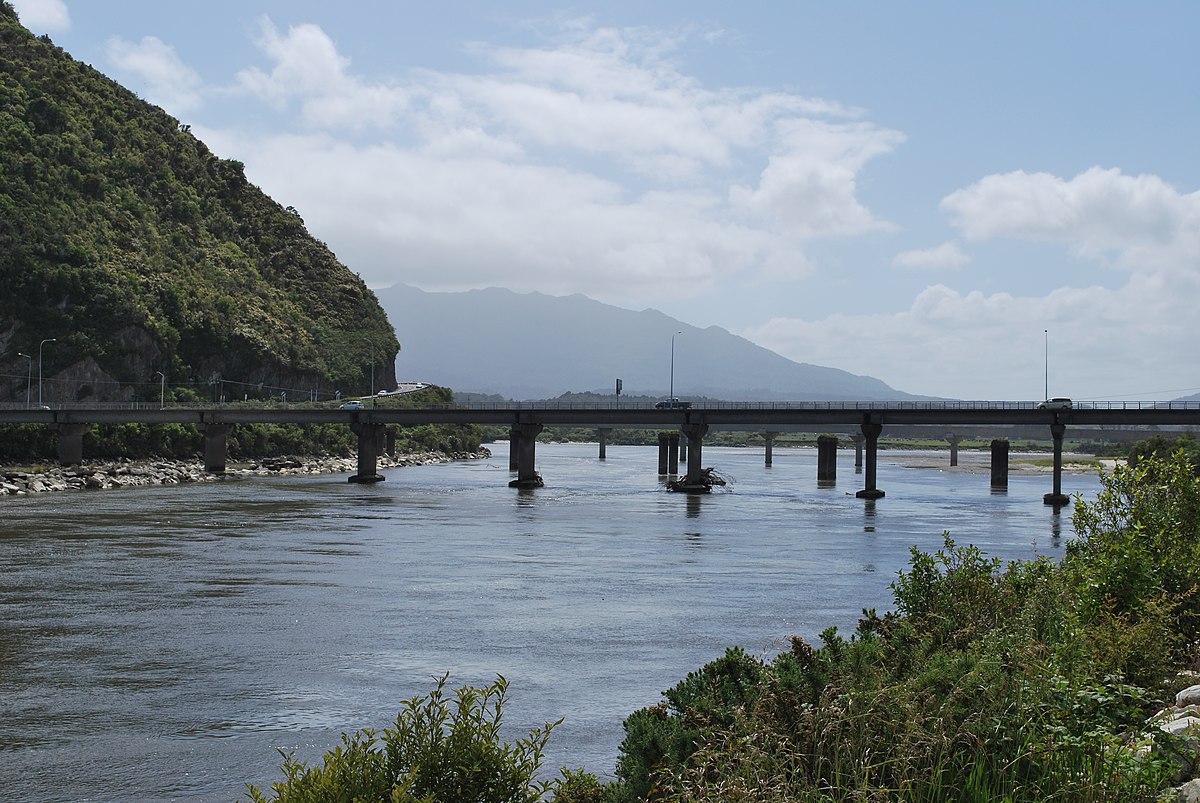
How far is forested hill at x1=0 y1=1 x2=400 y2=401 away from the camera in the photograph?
432 ft

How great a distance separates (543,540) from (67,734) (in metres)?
34.5

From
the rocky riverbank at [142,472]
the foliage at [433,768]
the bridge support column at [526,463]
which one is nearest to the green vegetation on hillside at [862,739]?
the foliage at [433,768]

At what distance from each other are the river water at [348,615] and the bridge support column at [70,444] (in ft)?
115

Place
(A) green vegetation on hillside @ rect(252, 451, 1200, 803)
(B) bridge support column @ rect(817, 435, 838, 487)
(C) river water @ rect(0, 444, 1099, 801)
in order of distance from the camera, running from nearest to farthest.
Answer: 1. (A) green vegetation on hillside @ rect(252, 451, 1200, 803)
2. (C) river water @ rect(0, 444, 1099, 801)
3. (B) bridge support column @ rect(817, 435, 838, 487)

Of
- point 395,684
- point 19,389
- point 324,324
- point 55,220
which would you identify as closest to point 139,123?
point 324,324

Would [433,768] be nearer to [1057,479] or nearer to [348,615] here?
[348,615]

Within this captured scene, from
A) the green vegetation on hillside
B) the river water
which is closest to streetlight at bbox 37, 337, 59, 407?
the river water

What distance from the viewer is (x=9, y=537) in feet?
151

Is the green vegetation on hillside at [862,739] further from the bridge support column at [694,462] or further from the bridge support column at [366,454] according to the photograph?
the bridge support column at [366,454]

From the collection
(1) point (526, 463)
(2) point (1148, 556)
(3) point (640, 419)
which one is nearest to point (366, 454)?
(1) point (526, 463)

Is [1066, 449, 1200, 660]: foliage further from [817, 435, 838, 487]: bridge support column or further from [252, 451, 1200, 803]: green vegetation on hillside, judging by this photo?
[817, 435, 838, 487]: bridge support column

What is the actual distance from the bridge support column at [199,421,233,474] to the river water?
129 feet

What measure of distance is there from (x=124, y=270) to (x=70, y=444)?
48.3 m

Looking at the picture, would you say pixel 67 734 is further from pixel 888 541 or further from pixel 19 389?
pixel 19 389
